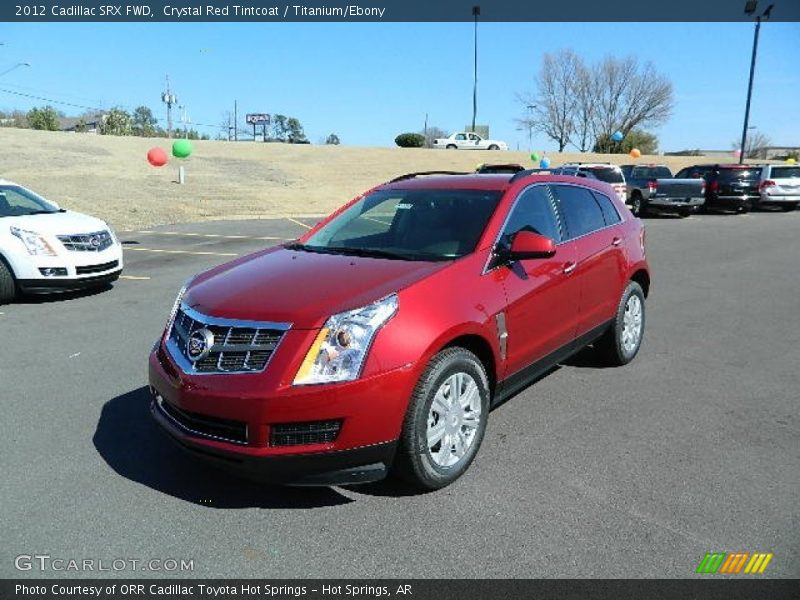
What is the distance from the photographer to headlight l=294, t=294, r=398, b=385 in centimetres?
294

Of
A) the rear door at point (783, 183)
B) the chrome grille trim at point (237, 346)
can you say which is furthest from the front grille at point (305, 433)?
the rear door at point (783, 183)

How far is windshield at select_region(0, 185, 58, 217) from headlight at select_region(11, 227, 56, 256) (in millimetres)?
621

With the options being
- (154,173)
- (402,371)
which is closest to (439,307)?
(402,371)

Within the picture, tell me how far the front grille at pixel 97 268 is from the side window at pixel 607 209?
624cm

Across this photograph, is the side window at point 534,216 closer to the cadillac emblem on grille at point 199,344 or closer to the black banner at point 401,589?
the cadillac emblem on grille at point 199,344

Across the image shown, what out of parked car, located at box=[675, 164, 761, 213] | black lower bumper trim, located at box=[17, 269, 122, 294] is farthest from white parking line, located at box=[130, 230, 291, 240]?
parked car, located at box=[675, 164, 761, 213]

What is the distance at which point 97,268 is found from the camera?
805cm

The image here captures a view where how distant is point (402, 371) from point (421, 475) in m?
0.61

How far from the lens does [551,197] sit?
464 cm

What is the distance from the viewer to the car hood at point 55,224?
773 cm

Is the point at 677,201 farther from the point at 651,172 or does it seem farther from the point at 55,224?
the point at 55,224

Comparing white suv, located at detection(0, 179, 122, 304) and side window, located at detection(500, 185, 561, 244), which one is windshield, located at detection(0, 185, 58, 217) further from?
side window, located at detection(500, 185, 561, 244)

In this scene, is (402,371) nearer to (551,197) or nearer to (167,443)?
(167,443)

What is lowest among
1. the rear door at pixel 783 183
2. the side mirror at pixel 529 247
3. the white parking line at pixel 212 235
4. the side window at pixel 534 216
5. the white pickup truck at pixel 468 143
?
the white parking line at pixel 212 235
